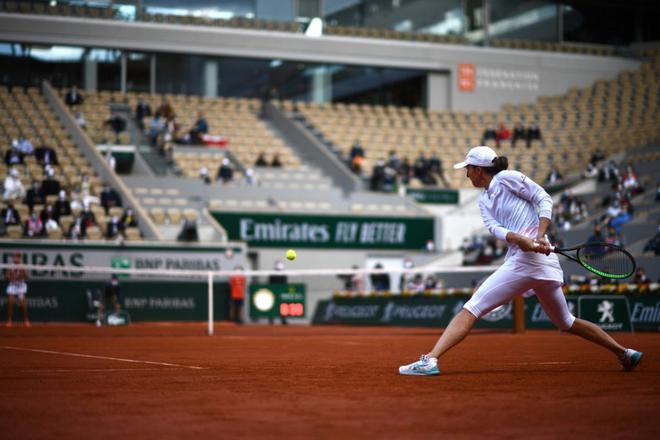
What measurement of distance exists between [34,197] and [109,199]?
2.21 meters

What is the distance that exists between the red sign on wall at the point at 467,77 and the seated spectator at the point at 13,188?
22353mm

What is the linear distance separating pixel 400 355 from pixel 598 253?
4.01 metres

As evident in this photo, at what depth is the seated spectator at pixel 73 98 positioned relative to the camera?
39.7m

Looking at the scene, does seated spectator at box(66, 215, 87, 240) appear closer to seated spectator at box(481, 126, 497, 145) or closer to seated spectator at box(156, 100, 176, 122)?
seated spectator at box(156, 100, 176, 122)

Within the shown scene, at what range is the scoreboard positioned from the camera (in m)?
29.8

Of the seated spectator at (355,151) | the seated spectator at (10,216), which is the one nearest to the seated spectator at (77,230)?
the seated spectator at (10,216)

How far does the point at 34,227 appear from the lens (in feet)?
98.8

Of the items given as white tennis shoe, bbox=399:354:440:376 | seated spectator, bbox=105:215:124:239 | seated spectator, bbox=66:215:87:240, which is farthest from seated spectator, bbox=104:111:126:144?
white tennis shoe, bbox=399:354:440:376

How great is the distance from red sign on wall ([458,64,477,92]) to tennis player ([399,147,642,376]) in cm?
3969

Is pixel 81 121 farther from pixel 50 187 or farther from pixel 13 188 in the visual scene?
pixel 13 188

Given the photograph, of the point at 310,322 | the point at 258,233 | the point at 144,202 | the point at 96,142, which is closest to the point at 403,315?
the point at 310,322

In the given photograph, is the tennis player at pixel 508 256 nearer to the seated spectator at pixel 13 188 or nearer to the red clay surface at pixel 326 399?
the red clay surface at pixel 326 399

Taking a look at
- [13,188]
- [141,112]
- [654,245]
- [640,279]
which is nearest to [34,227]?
[13,188]

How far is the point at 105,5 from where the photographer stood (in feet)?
141
